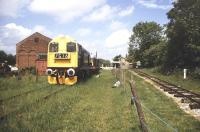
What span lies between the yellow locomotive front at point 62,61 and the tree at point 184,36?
14430 millimetres

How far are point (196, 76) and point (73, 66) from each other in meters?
12.5

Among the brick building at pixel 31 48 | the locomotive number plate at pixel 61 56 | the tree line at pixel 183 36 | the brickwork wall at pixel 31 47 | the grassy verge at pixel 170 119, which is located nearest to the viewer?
the grassy verge at pixel 170 119

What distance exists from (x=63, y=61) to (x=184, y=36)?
20.4 metres

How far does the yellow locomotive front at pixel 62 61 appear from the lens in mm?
25359

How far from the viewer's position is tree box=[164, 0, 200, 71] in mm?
35969

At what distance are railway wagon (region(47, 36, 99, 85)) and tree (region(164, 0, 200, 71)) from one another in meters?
14.3

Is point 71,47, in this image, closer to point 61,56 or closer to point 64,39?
point 64,39

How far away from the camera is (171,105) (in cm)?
1459

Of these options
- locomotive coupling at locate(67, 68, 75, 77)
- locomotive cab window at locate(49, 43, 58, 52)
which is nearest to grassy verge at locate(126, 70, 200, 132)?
locomotive coupling at locate(67, 68, 75, 77)

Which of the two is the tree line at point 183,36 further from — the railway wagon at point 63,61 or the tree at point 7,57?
the tree at point 7,57

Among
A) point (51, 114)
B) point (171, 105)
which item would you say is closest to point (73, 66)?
point (171, 105)

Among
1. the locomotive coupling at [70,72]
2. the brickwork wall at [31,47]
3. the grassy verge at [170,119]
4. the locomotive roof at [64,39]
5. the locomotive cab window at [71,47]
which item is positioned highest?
the brickwork wall at [31,47]

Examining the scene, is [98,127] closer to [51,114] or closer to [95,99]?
[51,114]

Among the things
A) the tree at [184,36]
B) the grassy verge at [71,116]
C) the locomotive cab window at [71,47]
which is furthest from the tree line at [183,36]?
the grassy verge at [71,116]
